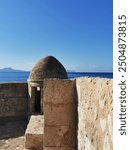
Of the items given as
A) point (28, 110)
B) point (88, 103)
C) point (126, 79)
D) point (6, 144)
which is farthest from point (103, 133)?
point (28, 110)

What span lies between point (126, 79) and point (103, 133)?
1.04m

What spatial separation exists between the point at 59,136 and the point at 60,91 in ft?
2.56

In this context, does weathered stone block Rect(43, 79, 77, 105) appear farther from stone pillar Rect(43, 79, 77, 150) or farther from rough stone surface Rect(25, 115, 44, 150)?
rough stone surface Rect(25, 115, 44, 150)

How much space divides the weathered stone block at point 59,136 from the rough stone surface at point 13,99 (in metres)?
8.68

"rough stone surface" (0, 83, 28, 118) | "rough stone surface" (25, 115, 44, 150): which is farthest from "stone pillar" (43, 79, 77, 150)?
"rough stone surface" (0, 83, 28, 118)

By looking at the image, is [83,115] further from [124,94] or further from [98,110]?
[124,94]

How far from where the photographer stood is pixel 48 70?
13047 mm

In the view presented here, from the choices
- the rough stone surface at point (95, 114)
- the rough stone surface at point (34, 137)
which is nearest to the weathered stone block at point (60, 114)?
the rough stone surface at point (95, 114)

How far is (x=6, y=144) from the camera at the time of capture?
964cm

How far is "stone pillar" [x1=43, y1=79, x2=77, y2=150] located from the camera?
16.5ft

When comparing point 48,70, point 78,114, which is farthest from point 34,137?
point 48,70

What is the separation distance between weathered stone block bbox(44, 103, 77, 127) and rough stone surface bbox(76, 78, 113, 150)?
530 mm

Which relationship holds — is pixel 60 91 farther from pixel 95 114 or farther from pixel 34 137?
pixel 34 137

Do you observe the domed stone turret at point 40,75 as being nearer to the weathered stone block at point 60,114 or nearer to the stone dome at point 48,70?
the stone dome at point 48,70
